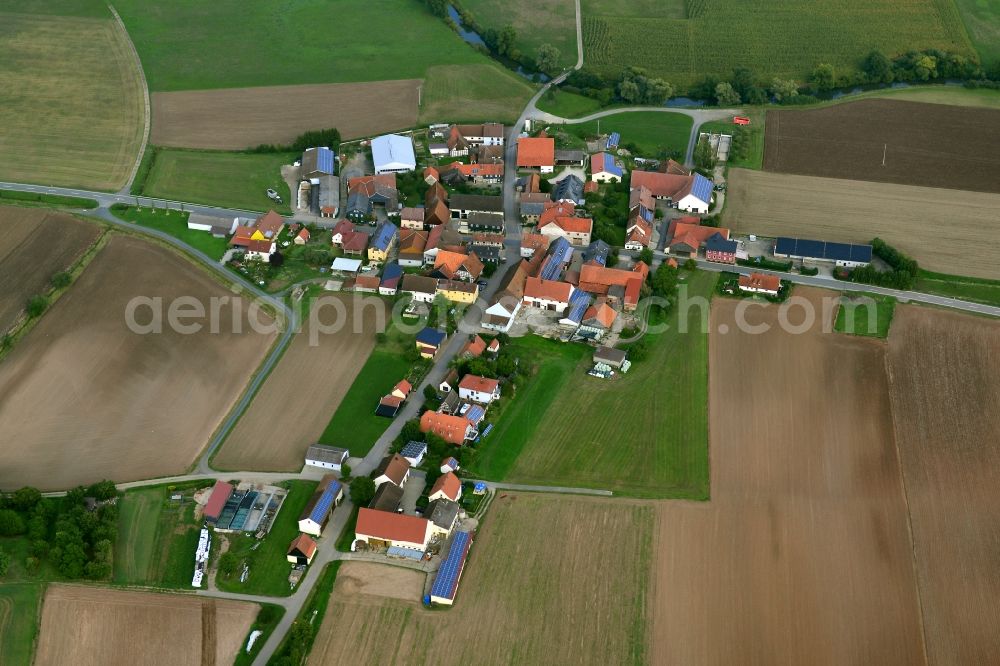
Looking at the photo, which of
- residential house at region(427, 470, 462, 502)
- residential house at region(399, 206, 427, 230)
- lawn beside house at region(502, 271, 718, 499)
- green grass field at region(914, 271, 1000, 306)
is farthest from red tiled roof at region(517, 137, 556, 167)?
residential house at region(427, 470, 462, 502)

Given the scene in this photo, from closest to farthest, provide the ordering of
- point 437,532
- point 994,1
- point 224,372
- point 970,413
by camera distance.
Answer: point 437,532 → point 970,413 → point 224,372 → point 994,1

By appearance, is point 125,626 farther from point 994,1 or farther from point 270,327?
point 994,1

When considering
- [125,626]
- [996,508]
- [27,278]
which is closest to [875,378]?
[996,508]

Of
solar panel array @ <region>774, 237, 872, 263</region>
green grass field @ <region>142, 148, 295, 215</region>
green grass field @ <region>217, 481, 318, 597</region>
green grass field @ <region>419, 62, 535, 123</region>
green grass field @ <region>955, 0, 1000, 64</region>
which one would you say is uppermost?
green grass field @ <region>955, 0, 1000, 64</region>

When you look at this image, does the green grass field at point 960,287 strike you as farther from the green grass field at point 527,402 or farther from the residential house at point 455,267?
the residential house at point 455,267

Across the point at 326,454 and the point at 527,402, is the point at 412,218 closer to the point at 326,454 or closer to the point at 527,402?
the point at 527,402

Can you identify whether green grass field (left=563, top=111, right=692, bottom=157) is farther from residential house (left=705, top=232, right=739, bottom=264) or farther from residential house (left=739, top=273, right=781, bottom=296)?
residential house (left=739, top=273, right=781, bottom=296)
